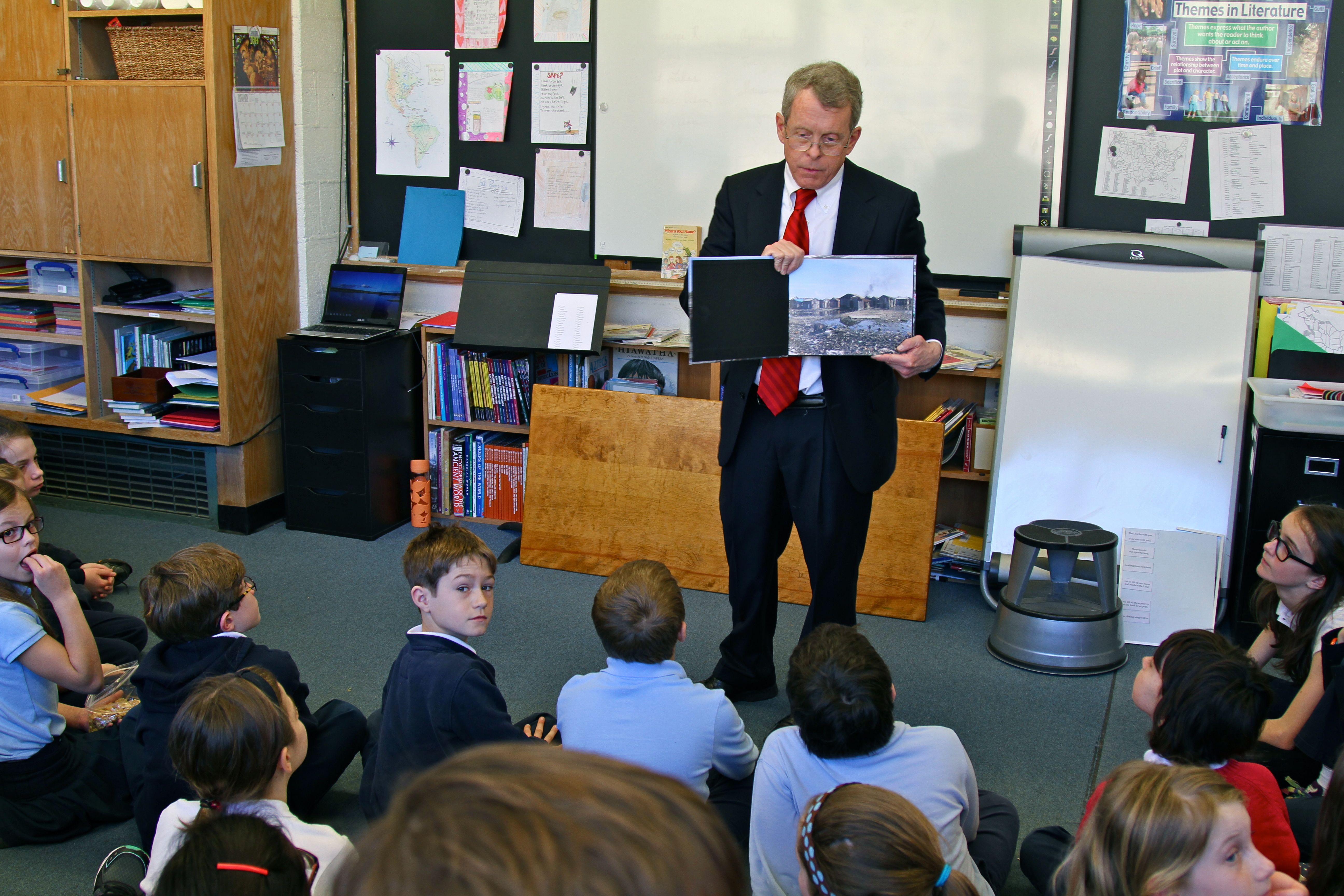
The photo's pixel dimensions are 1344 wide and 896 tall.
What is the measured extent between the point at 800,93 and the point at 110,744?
205 centimetres

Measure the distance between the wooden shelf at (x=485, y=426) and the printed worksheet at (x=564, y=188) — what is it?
2.72ft

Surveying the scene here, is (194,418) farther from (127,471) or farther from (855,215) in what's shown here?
(855,215)

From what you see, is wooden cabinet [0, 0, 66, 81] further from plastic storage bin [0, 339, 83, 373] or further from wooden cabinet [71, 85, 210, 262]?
plastic storage bin [0, 339, 83, 373]

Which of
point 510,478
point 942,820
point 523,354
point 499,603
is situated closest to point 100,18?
point 523,354

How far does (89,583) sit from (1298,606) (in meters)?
3.18

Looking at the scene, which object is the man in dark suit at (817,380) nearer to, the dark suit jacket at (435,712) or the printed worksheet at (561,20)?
the dark suit jacket at (435,712)

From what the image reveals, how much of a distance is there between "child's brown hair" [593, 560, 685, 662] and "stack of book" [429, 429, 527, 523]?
2.21m

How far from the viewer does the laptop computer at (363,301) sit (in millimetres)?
4352

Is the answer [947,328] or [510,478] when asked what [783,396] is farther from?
[510,478]

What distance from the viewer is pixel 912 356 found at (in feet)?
7.82

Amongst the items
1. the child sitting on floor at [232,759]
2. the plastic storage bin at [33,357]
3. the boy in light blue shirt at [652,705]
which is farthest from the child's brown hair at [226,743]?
the plastic storage bin at [33,357]

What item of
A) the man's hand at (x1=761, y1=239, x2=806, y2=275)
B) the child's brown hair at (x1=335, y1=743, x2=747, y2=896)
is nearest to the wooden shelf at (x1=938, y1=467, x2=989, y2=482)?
the man's hand at (x1=761, y1=239, x2=806, y2=275)

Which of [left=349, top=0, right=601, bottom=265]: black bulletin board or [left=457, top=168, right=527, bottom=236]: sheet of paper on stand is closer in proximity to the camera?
[left=349, top=0, right=601, bottom=265]: black bulletin board

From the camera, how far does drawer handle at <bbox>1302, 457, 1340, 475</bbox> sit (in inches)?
125
